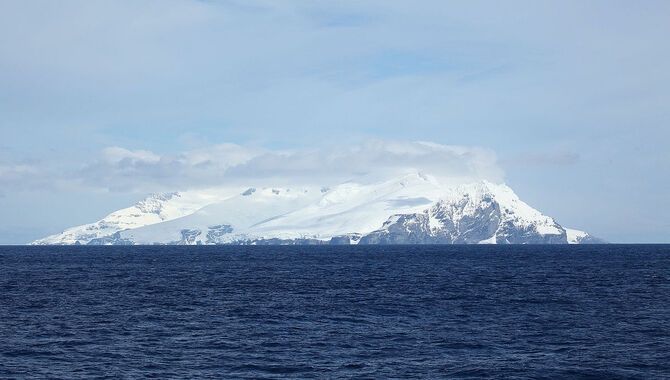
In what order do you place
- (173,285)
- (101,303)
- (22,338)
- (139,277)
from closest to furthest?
(22,338) < (101,303) < (173,285) < (139,277)

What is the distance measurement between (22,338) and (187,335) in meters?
12.6

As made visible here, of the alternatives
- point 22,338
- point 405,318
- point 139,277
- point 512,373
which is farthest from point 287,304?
point 139,277

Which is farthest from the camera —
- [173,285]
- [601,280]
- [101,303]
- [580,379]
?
[601,280]

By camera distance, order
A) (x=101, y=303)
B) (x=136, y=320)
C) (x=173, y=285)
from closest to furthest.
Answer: (x=136, y=320) → (x=101, y=303) → (x=173, y=285)

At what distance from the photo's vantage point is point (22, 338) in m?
54.2

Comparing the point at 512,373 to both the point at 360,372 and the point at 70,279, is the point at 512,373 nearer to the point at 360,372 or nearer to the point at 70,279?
the point at 360,372

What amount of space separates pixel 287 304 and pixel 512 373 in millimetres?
37803

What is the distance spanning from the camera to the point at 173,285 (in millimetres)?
102562

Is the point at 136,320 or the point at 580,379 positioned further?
the point at 136,320

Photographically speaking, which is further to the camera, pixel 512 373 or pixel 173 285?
pixel 173 285

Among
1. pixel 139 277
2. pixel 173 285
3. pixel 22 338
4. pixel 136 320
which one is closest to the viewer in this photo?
pixel 22 338

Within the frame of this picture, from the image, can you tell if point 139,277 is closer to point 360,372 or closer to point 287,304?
point 287,304

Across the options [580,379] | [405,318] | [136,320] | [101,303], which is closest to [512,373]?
[580,379]

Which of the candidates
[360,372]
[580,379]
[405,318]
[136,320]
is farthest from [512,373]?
[136,320]
